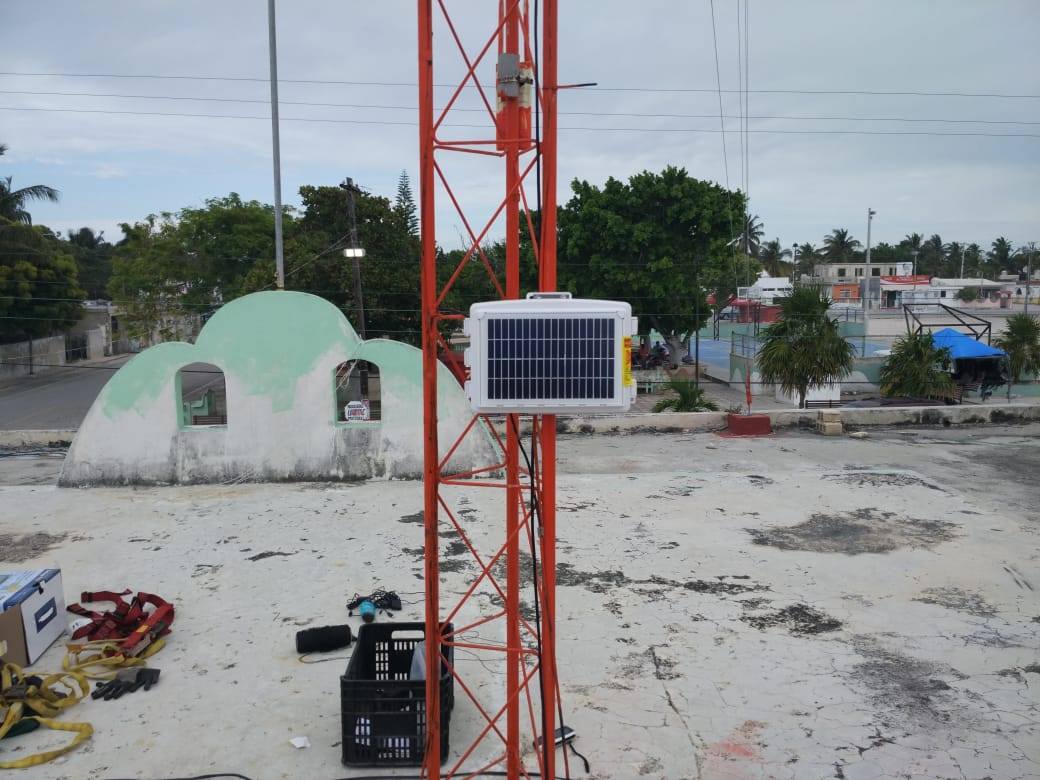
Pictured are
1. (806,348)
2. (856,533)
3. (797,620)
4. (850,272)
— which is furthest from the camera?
Answer: (850,272)

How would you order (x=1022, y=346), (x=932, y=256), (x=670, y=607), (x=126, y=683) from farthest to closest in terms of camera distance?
(x=932, y=256) < (x=1022, y=346) < (x=670, y=607) < (x=126, y=683)

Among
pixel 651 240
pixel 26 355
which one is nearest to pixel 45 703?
pixel 651 240

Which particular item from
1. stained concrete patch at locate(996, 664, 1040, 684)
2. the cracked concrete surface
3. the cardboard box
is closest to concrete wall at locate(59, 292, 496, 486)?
the cracked concrete surface

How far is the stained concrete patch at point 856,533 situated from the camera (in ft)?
36.0

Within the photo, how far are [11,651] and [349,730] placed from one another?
3.78 metres

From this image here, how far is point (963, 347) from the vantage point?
22562 mm

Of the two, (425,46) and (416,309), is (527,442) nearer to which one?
(416,309)

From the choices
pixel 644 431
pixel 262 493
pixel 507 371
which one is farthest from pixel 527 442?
pixel 507 371

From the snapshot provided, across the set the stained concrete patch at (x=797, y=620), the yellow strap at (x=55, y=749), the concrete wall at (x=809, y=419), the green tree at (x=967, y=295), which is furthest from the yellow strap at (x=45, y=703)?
the green tree at (x=967, y=295)

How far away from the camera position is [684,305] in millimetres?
32688

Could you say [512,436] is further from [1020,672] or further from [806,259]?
[806,259]

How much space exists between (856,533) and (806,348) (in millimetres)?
9717

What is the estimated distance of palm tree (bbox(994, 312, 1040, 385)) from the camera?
2420 cm

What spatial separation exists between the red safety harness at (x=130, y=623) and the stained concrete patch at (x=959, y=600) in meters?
8.22
